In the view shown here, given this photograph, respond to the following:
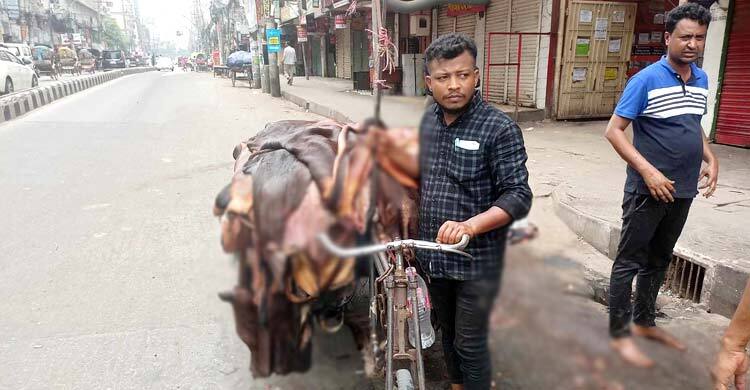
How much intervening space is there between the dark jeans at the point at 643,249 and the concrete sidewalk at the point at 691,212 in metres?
0.58

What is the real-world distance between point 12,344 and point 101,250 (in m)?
1.31

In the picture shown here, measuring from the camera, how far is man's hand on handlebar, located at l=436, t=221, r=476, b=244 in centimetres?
156

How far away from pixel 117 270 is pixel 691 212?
431 centimetres

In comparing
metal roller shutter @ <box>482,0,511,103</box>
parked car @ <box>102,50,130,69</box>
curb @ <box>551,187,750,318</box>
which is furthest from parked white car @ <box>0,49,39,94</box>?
parked car @ <box>102,50,130,69</box>

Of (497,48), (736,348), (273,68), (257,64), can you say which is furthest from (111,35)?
(736,348)

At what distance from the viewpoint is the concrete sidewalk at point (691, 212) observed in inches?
118

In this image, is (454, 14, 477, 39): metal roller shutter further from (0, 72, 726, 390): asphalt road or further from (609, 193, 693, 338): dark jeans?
(609, 193, 693, 338): dark jeans

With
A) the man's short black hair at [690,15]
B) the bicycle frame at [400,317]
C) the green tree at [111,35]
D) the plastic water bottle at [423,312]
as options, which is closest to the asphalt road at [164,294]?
the bicycle frame at [400,317]

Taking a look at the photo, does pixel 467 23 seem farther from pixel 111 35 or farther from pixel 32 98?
pixel 111 35

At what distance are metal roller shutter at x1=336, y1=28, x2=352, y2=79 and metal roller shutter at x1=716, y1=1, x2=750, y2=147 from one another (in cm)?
1708

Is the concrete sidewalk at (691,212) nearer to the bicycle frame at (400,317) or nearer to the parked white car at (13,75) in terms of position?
the bicycle frame at (400,317)

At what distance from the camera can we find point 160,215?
4.81 metres

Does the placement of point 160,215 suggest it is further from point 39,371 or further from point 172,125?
point 172,125

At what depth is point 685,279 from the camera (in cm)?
324
